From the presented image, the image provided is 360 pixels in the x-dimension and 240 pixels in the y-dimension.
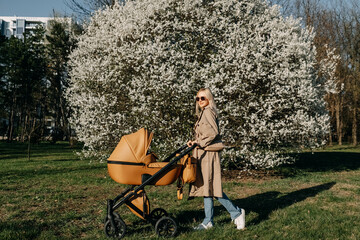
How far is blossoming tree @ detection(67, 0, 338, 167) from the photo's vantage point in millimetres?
8906

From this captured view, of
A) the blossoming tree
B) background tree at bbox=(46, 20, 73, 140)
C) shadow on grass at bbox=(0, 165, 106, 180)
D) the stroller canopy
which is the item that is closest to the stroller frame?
the stroller canopy

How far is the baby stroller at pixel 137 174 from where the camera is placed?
424 cm

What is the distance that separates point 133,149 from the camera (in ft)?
14.0

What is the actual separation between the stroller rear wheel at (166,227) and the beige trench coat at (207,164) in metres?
0.48

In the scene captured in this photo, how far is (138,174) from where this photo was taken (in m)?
4.34

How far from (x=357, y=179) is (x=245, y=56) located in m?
5.46

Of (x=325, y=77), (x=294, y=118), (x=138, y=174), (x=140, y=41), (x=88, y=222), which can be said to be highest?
(x=140, y=41)

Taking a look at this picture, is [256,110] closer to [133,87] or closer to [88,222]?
[133,87]

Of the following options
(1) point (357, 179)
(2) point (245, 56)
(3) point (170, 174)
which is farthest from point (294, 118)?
(3) point (170, 174)

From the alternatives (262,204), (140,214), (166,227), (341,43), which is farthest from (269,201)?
(341,43)

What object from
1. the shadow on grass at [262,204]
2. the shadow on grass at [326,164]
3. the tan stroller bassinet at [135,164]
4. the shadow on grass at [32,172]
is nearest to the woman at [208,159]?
the tan stroller bassinet at [135,164]

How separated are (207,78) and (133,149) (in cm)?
518

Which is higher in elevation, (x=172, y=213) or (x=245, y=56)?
(x=245, y=56)

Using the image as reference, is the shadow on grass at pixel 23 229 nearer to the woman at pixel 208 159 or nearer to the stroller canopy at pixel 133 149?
the stroller canopy at pixel 133 149
